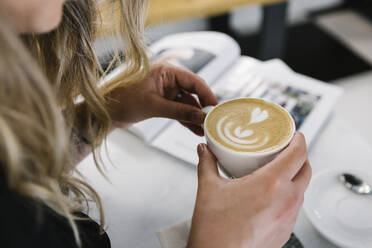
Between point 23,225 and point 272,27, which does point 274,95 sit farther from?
point 272,27

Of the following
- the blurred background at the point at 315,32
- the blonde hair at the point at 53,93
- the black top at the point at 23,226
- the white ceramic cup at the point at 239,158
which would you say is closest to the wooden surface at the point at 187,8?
the blurred background at the point at 315,32

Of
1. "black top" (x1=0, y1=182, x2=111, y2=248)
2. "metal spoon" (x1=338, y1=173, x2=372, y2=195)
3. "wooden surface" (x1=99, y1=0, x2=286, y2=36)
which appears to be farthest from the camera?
"wooden surface" (x1=99, y1=0, x2=286, y2=36)

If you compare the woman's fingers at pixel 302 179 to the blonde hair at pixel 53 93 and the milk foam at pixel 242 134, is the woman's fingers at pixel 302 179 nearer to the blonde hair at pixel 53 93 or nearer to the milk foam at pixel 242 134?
the milk foam at pixel 242 134

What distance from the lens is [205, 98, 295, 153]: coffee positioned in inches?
18.8

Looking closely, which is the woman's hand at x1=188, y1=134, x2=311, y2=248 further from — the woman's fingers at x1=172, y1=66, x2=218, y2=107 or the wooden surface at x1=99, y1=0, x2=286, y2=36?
the wooden surface at x1=99, y1=0, x2=286, y2=36

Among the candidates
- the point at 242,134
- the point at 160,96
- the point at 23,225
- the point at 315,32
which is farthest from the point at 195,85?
the point at 315,32

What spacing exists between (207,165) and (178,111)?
160 mm

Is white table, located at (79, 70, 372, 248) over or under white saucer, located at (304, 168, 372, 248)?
under

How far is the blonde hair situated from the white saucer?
1.15 feet

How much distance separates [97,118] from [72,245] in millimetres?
289

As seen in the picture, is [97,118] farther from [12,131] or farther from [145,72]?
[12,131]

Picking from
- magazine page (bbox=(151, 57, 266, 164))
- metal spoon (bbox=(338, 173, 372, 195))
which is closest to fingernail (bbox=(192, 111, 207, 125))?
magazine page (bbox=(151, 57, 266, 164))

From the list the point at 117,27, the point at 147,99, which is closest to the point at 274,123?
the point at 147,99

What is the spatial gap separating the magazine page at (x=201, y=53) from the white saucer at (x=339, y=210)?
381mm
